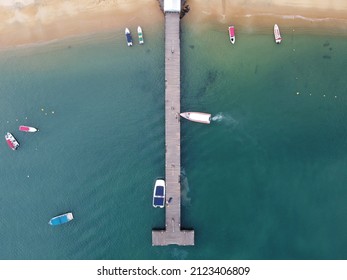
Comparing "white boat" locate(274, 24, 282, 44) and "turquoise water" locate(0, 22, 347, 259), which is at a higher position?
"white boat" locate(274, 24, 282, 44)

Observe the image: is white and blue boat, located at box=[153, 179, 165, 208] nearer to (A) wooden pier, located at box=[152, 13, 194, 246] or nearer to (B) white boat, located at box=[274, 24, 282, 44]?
(A) wooden pier, located at box=[152, 13, 194, 246]

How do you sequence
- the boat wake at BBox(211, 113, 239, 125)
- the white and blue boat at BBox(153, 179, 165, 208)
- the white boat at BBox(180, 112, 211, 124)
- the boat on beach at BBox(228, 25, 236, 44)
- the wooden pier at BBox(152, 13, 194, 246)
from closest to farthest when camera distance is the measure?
1. the wooden pier at BBox(152, 13, 194, 246)
2. the white and blue boat at BBox(153, 179, 165, 208)
3. the white boat at BBox(180, 112, 211, 124)
4. the boat wake at BBox(211, 113, 239, 125)
5. the boat on beach at BBox(228, 25, 236, 44)

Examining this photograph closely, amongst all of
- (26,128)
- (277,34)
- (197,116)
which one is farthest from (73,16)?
(277,34)

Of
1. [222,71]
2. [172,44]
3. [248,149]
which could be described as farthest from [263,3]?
[248,149]

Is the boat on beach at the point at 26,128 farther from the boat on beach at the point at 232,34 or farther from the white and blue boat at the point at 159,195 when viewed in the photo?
the boat on beach at the point at 232,34

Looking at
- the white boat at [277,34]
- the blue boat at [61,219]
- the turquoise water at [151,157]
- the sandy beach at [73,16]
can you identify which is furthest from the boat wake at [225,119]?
the blue boat at [61,219]

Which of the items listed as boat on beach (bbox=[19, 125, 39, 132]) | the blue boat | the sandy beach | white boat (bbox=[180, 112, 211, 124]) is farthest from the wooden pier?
boat on beach (bbox=[19, 125, 39, 132])
